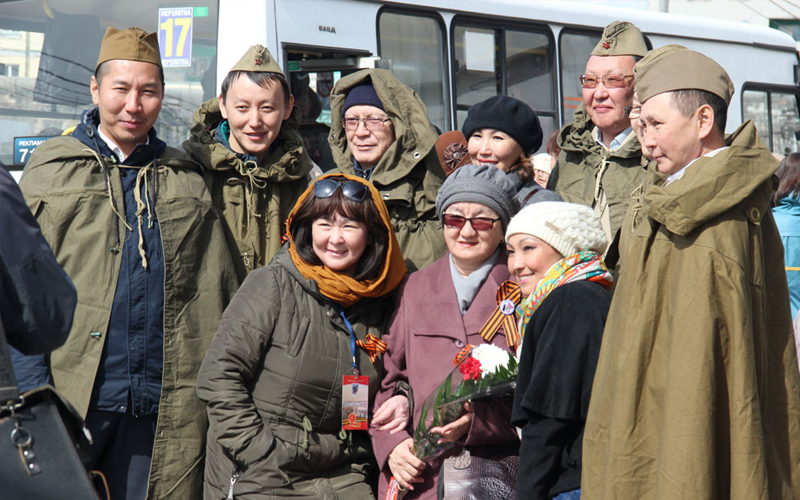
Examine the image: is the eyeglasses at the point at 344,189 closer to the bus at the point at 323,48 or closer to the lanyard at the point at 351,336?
the lanyard at the point at 351,336

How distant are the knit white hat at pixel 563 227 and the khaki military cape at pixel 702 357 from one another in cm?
43

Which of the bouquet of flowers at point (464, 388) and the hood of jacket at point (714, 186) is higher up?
the hood of jacket at point (714, 186)

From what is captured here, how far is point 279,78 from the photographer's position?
453cm

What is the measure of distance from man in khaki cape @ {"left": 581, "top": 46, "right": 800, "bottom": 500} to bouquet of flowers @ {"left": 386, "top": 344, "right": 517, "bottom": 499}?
0.44 metres

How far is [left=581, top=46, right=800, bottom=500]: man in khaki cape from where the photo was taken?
8.54 ft

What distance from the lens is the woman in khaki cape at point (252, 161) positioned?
4340 mm

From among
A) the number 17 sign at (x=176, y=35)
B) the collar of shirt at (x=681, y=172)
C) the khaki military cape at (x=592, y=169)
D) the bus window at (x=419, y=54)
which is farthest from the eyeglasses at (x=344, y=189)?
the bus window at (x=419, y=54)

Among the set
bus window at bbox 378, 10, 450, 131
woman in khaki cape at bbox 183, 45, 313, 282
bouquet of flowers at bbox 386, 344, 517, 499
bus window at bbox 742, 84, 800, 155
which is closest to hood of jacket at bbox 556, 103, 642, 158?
woman in khaki cape at bbox 183, 45, 313, 282

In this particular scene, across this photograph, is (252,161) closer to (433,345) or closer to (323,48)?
(433,345)

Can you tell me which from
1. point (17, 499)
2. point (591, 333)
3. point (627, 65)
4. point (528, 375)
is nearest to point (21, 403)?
point (17, 499)

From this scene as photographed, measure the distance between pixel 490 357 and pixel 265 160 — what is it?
1.82 metres

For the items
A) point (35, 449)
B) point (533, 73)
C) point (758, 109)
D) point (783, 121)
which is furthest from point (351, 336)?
point (783, 121)

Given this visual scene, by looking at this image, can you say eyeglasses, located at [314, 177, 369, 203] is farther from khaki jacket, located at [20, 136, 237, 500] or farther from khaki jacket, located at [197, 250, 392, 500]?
khaki jacket, located at [20, 136, 237, 500]

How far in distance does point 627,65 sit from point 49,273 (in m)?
3.04
